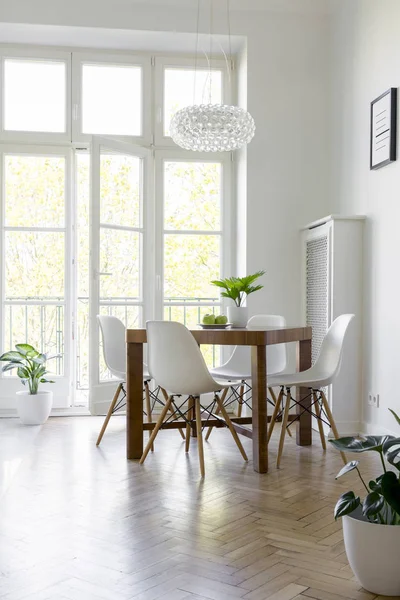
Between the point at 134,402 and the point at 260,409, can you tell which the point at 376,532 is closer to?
the point at 260,409

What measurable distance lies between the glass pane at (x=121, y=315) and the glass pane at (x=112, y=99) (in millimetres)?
1510

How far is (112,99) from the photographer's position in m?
5.79

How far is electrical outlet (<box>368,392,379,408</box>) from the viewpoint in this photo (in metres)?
4.46

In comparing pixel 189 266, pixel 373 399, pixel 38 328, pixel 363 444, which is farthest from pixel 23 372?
pixel 363 444

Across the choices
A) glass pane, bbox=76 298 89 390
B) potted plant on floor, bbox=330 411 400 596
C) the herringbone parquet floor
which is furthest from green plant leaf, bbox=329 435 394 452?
glass pane, bbox=76 298 89 390

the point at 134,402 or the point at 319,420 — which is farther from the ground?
the point at 134,402

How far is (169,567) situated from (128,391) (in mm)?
1777

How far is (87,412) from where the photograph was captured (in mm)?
5668

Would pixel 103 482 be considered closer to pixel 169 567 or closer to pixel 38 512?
pixel 38 512

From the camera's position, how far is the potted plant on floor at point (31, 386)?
513cm

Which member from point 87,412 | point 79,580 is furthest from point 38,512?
point 87,412

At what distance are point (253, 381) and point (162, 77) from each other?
3.21 metres

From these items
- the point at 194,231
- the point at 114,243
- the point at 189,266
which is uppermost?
the point at 194,231

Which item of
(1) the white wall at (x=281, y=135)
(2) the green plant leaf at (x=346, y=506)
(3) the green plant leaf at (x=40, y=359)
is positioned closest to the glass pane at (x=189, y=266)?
(1) the white wall at (x=281, y=135)
